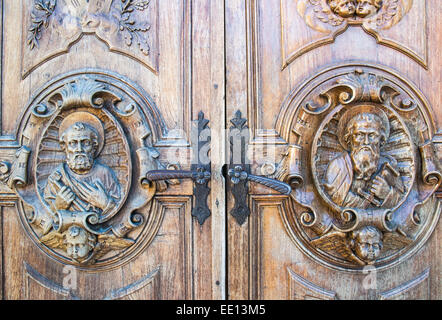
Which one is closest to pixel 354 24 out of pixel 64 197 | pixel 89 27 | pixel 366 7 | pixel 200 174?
pixel 366 7

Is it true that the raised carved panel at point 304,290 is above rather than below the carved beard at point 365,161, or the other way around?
below

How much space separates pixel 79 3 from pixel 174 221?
829 millimetres

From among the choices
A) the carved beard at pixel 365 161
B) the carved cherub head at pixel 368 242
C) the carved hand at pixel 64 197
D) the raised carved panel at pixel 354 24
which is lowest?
the carved cherub head at pixel 368 242

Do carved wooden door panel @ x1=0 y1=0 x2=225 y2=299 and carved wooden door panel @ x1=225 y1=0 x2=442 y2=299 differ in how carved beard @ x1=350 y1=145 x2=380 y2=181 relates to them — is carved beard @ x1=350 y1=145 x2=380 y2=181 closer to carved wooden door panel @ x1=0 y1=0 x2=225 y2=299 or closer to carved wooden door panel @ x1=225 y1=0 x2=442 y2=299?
carved wooden door panel @ x1=225 y1=0 x2=442 y2=299

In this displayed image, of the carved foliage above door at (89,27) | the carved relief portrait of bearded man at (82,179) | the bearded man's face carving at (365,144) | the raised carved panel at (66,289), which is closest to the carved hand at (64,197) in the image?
the carved relief portrait of bearded man at (82,179)

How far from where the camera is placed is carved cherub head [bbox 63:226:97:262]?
4.57 ft

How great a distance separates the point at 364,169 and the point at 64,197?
987mm

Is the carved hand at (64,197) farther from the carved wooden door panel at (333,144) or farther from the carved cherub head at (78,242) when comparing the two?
the carved wooden door panel at (333,144)

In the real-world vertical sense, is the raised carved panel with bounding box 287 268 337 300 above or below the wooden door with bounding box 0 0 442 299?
below

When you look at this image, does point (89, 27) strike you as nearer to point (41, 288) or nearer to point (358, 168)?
point (41, 288)

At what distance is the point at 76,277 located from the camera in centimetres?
145

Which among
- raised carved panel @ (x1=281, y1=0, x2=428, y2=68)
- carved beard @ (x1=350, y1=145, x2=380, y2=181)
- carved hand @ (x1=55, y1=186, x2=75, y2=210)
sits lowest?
carved hand @ (x1=55, y1=186, x2=75, y2=210)

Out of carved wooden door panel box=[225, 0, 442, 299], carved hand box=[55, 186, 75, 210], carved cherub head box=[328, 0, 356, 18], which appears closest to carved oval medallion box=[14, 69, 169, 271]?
carved hand box=[55, 186, 75, 210]

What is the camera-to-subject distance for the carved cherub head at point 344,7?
1.43m
